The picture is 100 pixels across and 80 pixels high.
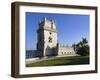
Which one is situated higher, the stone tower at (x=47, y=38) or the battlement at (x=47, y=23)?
the battlement at (x=47, y=23)

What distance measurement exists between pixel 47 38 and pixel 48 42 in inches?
1.4

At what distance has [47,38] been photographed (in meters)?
2.28

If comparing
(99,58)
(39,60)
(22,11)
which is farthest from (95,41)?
(22,11)

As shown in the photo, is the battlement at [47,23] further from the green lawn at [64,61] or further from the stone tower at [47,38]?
the green lawn at [64,61]

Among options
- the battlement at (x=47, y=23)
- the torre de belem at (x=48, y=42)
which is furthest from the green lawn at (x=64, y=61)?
the battlement at (x=47, y=23)

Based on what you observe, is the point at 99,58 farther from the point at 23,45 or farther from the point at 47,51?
the point at 23,45

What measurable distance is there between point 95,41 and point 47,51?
483mm

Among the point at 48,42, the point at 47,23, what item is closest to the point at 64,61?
the point at 48,42

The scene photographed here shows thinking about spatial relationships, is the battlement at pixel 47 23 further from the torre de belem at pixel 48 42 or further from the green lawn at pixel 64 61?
the green lawn at pixel 64 61

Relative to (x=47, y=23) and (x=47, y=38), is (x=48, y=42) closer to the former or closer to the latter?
(x=47, y=38)

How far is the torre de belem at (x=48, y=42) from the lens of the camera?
2.24 m

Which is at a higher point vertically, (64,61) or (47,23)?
(47,23)

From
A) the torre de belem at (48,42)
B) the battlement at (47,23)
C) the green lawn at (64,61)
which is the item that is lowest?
the green lawn at (64,61)

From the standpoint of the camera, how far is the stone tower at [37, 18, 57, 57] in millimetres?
2238
